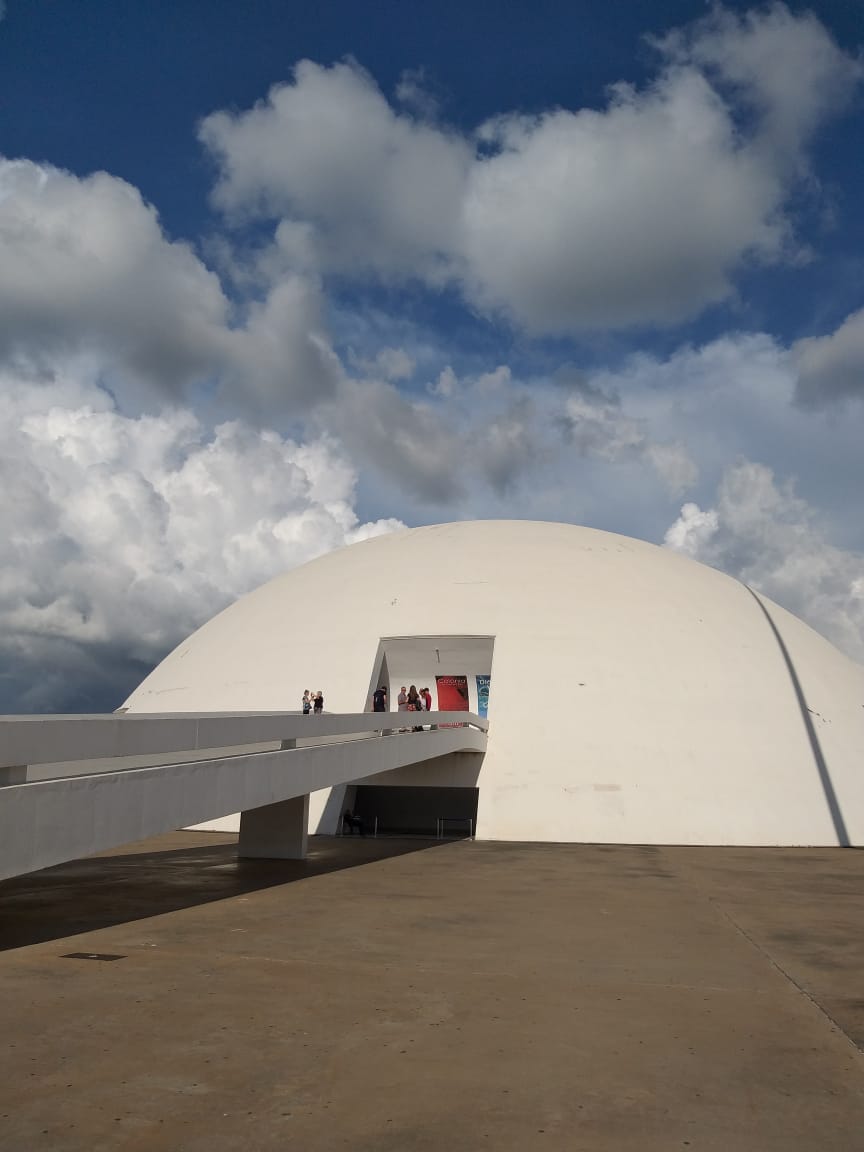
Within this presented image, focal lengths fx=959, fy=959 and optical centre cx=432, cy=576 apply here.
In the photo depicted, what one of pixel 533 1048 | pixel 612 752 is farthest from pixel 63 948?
pixel 612 752

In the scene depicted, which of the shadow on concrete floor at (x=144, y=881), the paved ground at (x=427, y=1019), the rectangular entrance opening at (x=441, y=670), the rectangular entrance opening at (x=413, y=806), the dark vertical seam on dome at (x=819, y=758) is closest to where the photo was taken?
the paved ground at (x=427, y=1019)

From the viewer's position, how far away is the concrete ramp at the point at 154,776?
7.99 meters

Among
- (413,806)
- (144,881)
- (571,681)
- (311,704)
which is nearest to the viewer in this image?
(144,881)

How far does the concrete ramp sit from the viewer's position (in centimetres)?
799

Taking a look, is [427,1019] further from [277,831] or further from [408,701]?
[408,701]

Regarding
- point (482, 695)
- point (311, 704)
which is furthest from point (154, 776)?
point (482, 695)

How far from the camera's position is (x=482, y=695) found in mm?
23109

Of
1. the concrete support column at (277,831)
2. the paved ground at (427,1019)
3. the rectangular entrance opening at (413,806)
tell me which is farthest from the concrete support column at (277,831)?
the rectangular entrance opening at (413,806)

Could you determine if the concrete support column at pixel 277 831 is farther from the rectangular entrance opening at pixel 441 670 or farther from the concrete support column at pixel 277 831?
the rectangular entrance opening at pixel 441 670

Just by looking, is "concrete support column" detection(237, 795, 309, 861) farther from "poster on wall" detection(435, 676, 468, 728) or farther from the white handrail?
"poster on wall" detection(435, 676, 468, 728)

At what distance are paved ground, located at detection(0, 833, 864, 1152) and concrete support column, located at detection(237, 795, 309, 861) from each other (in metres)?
2.72

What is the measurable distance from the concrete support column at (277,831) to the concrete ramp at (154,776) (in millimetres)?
16

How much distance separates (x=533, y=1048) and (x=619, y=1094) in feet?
2.82

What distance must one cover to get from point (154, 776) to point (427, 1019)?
4.43 meters
